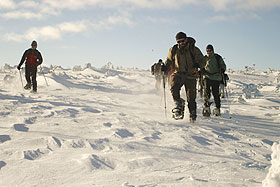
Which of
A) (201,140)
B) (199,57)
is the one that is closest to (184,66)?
(199,57)

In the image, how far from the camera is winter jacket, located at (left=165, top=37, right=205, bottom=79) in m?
5.32

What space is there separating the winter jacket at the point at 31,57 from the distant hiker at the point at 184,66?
20.5 feet

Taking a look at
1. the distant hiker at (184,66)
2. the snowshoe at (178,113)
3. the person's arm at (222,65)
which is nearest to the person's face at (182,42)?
the distant hiker at (184,66)

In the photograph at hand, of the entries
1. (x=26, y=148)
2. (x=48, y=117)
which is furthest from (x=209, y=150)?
(x=48, y=117)

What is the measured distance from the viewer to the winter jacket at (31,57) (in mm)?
9805

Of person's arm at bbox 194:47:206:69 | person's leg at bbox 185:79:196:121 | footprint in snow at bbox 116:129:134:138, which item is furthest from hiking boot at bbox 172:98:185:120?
footprint in snow at bbox 116:129:134:138

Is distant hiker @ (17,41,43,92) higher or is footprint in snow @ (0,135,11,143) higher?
distant hiker @ (17,41,43,92)

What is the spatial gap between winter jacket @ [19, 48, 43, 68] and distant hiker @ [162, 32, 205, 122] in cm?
624

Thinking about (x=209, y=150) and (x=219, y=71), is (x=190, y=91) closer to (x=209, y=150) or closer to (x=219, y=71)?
(x=219, y=71)

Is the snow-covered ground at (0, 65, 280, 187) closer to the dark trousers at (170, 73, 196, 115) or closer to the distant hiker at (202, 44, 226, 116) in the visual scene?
the dark trousers at (170, 73, 196, 115)

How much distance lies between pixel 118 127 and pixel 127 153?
1376mm

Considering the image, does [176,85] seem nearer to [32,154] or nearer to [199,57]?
[199,57]

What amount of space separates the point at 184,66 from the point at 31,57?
6.77m

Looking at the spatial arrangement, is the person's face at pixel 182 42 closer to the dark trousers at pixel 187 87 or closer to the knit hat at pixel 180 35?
the knit hat at pixel 180 35
